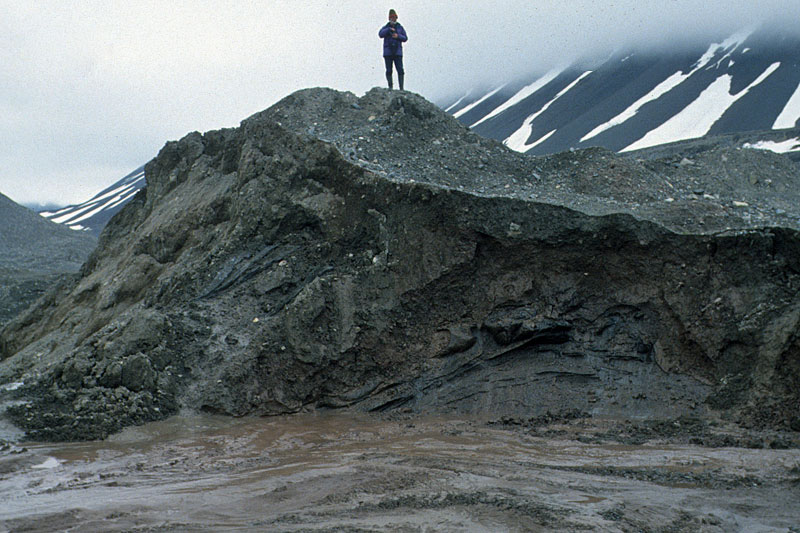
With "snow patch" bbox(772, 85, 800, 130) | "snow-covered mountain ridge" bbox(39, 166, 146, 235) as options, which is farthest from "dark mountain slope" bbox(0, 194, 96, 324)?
"snow patch" bbox(772, 85, 800, 130)

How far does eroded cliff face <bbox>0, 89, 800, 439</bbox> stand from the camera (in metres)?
7.16

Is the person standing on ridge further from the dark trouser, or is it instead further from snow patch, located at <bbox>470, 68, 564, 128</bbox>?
snow patch, located at <bbox>470, 68, 564, 128</bbox>

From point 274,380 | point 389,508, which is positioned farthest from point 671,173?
point 389,508

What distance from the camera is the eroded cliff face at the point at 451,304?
7156 millimetres

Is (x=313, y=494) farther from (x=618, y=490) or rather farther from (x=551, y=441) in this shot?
(x=551, y=441)

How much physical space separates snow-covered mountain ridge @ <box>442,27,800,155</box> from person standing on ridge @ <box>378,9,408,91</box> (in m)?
23.1

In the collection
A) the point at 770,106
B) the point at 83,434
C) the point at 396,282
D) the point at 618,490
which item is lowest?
the point at 618,490

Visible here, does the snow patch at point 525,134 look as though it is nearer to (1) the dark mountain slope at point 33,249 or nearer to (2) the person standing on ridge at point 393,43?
(1) the dark mountain slope at point 33,249

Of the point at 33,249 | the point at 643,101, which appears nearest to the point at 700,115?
the point at 643,101

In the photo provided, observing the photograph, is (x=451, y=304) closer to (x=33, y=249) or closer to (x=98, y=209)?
(x=33, y=249)

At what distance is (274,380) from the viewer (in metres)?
7.69

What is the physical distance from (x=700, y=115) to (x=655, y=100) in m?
3.88

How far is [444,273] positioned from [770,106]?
104 ft

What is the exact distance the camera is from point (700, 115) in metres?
35.1
